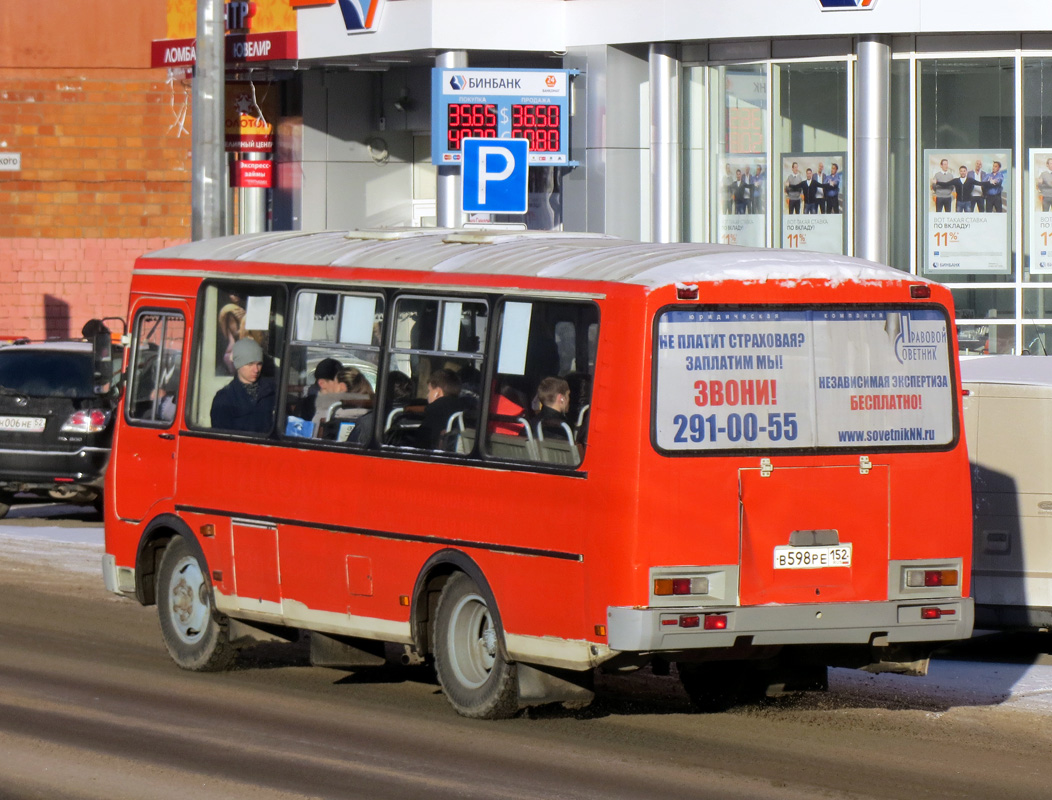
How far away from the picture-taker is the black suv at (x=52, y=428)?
19.3 meters

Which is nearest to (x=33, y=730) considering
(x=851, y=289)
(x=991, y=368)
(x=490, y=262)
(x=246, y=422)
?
(x=246, y=422)

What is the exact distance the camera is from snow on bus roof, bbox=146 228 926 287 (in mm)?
9250

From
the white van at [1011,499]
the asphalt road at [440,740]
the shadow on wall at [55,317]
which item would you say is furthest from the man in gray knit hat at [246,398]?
the shadow on wall at [55,317]

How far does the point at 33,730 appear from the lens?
9.55 metres

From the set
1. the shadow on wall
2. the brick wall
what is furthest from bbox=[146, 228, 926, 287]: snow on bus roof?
the shadow on wall

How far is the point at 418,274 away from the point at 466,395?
2.47 ft

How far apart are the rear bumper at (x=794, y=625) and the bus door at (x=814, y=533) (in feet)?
0.22

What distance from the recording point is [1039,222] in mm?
22438

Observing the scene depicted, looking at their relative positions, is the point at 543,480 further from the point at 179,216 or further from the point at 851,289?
the point at 179,216

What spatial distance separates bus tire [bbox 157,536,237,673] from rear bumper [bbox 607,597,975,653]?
11.3 ft

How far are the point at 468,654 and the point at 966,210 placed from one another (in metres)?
13.9

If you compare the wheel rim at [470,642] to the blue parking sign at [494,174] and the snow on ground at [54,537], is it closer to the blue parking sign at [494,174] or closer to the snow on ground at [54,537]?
the snow on ground at [54,537]

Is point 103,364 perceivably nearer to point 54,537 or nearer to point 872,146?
point 54,537

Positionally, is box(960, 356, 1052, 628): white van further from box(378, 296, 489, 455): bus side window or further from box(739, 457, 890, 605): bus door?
box(378, 296, 489, 455): bus side window
